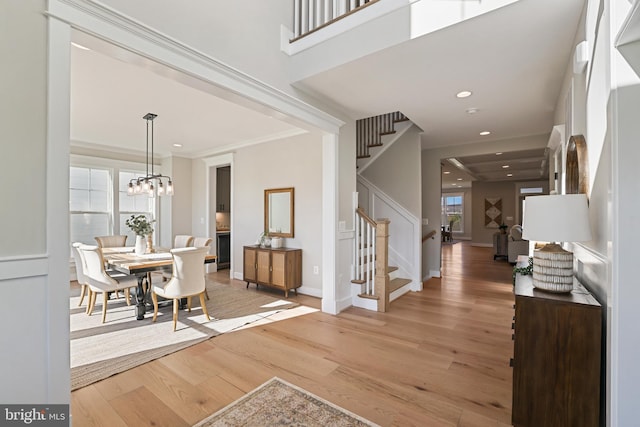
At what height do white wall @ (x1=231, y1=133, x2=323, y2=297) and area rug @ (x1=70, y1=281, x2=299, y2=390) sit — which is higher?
white wall @ (x1=231, y1=133, x2=323, y2=297)

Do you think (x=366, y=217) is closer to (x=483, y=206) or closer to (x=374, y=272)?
(x=374, y=272)

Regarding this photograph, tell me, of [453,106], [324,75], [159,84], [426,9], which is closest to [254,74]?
[324,75]

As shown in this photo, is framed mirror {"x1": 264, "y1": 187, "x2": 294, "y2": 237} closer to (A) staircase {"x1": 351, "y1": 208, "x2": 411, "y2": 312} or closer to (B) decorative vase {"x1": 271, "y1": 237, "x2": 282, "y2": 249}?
(B) decorative vase {"x1": 271, "y1": 237, "x2": 282, "y2": 249}

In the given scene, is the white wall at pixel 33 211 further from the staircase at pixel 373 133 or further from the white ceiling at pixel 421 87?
the staircase at pixel 373 133

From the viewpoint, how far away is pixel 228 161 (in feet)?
19.7

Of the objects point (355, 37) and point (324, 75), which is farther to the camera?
point (324, 75)

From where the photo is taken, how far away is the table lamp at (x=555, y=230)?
4.99 feet

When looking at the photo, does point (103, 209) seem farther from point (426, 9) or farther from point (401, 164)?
point (426, 9)

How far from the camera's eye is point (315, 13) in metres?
3.11

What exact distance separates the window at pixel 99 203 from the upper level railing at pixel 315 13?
194 inches

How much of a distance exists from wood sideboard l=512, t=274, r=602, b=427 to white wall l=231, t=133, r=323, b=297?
3.22 metres

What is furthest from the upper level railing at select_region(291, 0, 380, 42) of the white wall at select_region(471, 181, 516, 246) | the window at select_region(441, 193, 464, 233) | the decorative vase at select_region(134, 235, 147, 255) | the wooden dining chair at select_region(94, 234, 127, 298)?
the window at select_region(441, 193, 464, 233)

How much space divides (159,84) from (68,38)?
1.67 m

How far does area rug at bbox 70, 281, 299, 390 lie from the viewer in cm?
251
